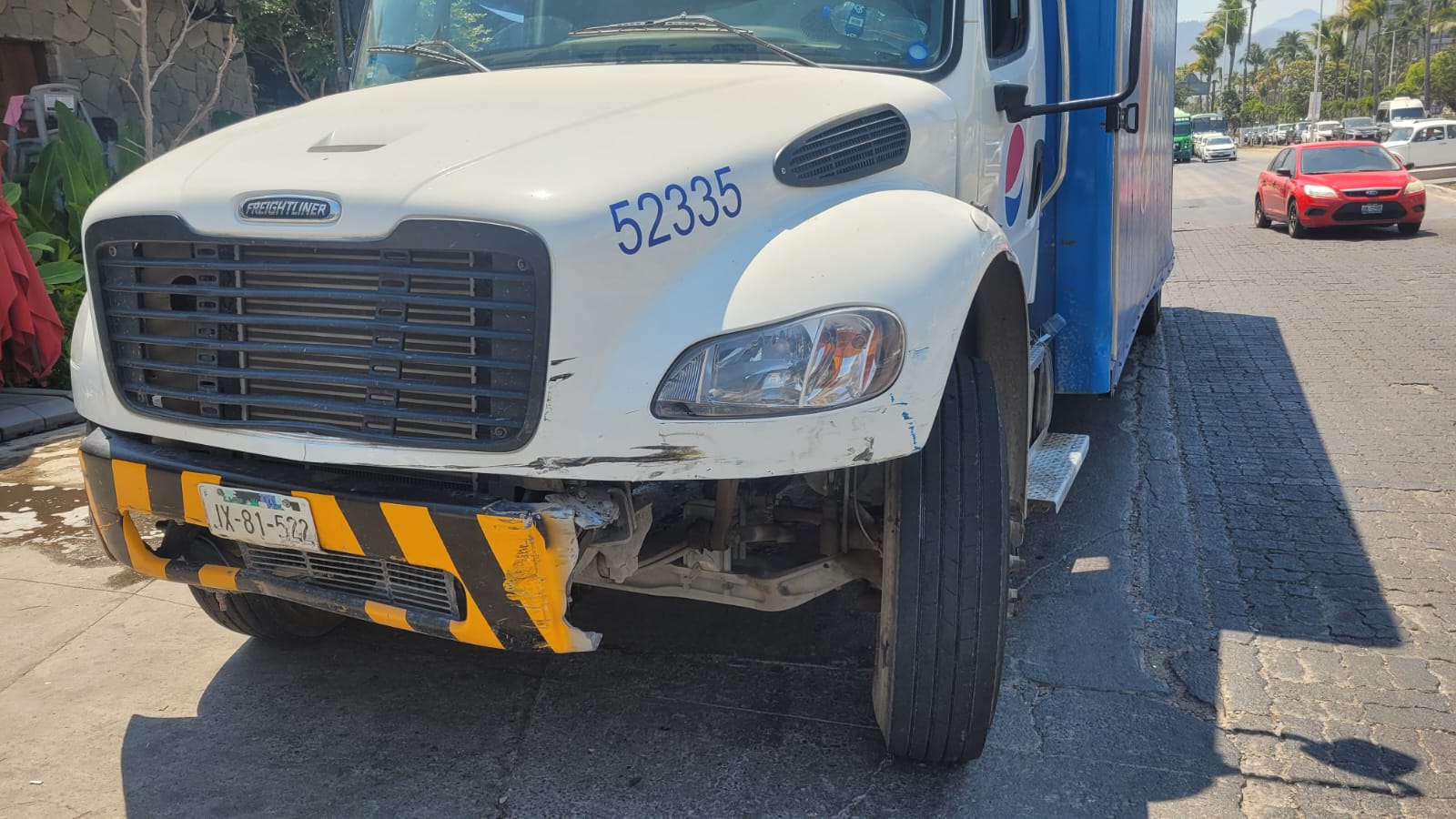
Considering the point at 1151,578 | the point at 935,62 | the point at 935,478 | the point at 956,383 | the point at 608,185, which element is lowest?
the point at 1151,578

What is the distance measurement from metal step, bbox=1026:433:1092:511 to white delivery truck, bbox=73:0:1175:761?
44cm

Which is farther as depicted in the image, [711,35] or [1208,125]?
[1208,125]

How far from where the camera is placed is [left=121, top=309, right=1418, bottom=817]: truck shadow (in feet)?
10.1

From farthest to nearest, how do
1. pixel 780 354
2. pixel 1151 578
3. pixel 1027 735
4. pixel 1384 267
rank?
pixel 1384 267 < pixel 1151 578 < pixel 1027 735 < pixel 780 354

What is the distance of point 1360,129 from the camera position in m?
49.1

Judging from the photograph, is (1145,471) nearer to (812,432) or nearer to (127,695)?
(812,432)

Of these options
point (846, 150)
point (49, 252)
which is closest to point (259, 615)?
point (846, 150)

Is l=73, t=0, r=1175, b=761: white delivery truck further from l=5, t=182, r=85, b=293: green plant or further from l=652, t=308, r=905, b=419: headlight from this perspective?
l=5, t=182, r=85, b=293: green plant

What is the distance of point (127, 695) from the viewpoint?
3674 millimetres

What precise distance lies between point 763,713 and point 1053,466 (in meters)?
1.64

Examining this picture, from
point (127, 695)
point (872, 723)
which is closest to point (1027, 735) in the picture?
point (872, 723)

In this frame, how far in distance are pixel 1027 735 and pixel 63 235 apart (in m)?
8.12

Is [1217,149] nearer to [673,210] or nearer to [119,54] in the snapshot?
[119,54]

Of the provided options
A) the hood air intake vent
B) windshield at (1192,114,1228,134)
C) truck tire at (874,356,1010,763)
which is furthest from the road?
windshield at (1192,114,1228,134)
